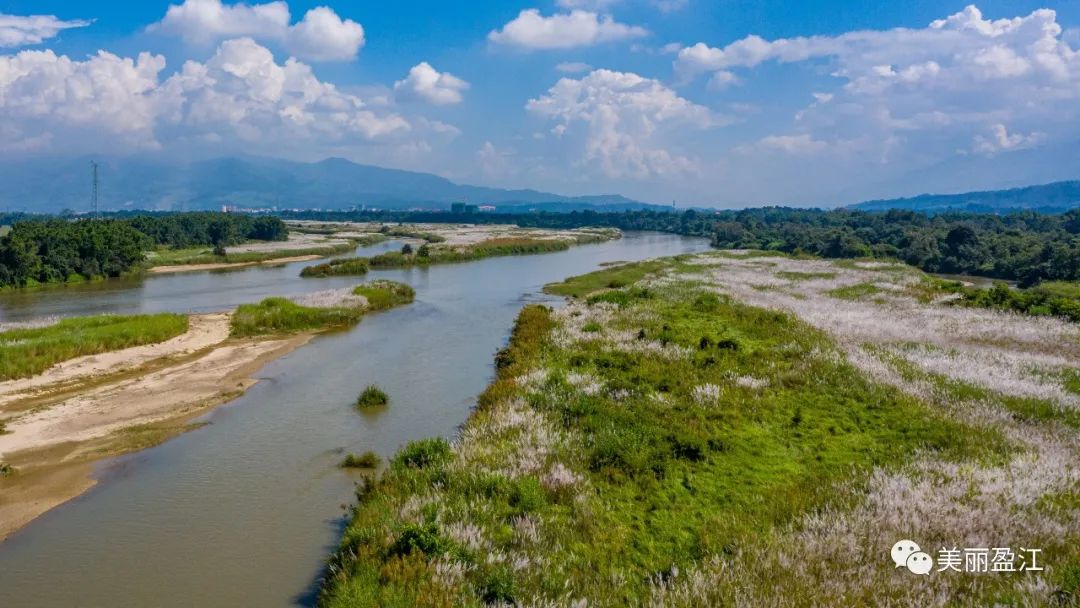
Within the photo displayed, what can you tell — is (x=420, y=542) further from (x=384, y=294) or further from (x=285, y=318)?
(x=384, y=294)

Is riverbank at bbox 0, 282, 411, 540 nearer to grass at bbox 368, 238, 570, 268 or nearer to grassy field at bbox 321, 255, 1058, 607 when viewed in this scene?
grassy field at bbox 321, 255, 1058, 607

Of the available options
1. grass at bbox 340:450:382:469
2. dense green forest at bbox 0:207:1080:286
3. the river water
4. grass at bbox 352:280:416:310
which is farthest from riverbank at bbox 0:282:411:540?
dense green forest at bbox 0:207:1080:286

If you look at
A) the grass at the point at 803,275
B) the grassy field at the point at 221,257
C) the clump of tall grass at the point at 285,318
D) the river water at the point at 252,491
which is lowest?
the river water at the point at 252,491

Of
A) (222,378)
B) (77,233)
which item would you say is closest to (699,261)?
(222,378)

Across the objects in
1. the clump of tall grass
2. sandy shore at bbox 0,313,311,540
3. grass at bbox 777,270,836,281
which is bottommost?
sandy shore at bbox 0,313,311,540

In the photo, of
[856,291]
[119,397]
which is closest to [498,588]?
[119,397]

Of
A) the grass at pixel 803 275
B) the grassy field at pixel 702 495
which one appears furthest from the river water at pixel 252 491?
the grass at pixel 803 275

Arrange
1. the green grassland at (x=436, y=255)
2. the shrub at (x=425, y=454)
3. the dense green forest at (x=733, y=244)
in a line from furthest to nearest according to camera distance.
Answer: the green grassland at (x=436, y=255)
the dense green forest at (x=733, y=244)
the shrub at (x=425, y=454)

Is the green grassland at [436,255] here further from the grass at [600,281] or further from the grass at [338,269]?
the grass at [600,281]
